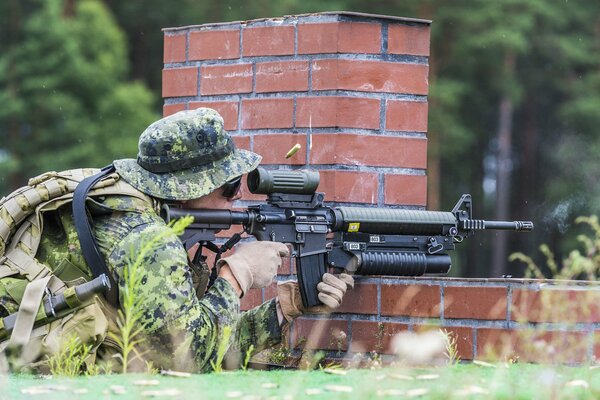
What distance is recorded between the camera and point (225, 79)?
6.32 meters

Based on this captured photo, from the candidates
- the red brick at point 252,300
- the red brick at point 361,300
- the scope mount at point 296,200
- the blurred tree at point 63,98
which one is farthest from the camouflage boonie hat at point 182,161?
the blurred tree at point 63,98

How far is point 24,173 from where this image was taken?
25.7m

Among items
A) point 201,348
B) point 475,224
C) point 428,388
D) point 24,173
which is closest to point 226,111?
point 475,224

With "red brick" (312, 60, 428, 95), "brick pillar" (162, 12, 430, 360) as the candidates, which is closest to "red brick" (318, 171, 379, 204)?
"brick pillar" (162, 12, 430, 360)

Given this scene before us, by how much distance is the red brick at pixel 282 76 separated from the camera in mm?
6000

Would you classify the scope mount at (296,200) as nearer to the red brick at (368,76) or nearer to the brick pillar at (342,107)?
the brick pillar at (342,107)

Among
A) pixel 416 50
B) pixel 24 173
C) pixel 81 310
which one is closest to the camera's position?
pixel 81 310

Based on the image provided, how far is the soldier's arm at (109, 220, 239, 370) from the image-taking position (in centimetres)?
462

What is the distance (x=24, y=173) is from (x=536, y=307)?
71.0ft

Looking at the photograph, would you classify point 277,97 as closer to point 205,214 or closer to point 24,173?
point 205,214

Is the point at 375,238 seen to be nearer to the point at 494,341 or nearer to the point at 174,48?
the point at 494,341

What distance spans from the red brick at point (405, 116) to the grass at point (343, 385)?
6.80ft

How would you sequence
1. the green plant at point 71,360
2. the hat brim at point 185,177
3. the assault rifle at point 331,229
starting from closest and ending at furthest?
1. the green plant at point 71,360
2. the hat brim at point 185,177
3. the assault rifle at point 331,229

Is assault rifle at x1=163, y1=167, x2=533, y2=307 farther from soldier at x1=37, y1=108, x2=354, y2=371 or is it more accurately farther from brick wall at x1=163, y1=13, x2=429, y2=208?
brick wall at x1=163, y1=13, x2=429, y2=208
